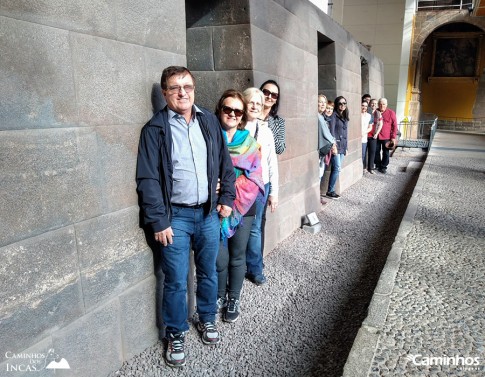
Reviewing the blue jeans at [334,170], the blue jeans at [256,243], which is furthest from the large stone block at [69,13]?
the blue jeans at [334,170]

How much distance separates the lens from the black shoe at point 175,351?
294 cm

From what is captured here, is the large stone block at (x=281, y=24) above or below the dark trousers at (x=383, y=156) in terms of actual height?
above

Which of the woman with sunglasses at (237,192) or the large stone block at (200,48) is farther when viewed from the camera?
the large stone block at (200,48)

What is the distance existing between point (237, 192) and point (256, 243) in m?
0.87

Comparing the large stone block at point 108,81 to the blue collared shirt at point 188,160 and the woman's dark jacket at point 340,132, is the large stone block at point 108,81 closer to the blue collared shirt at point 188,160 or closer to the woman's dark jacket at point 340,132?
the blue collared shirt at point 188,160

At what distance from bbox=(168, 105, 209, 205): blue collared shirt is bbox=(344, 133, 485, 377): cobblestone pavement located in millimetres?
1526

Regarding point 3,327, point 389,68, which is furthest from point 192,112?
point 389,68

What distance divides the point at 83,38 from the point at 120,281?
1.53m

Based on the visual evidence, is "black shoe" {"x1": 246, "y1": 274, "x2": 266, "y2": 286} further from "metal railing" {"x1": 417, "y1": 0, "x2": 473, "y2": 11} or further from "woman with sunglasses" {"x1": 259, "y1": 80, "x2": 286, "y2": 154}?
"metal railing" {"x1": 417, "y1": 0, "x2": 473, "y2": 11}

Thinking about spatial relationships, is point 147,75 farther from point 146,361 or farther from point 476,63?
point 476,63

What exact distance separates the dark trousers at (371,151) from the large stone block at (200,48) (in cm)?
734

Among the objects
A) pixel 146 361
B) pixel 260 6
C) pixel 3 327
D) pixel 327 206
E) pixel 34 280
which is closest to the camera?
pixel 3 327

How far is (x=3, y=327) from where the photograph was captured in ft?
6.72

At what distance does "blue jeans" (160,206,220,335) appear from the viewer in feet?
9.36
